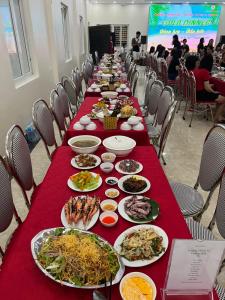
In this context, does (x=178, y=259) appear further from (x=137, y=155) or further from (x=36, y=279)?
(x=137, y=155)

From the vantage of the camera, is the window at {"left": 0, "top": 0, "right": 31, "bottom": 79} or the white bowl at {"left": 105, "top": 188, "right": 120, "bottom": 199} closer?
the white bowl at {"left": 105, "top": 188, "right": 120, "bottom": 199}

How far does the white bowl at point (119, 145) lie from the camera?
5.20ft

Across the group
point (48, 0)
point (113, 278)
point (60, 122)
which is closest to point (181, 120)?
point (60, 122)

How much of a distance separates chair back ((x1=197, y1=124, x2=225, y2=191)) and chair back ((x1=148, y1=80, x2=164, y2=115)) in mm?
1403

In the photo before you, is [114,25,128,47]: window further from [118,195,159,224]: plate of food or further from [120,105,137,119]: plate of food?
[118,195,159,224]: plate of food

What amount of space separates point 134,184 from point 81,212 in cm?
34

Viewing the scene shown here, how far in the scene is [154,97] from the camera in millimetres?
3029

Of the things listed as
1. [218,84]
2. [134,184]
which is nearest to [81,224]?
[134,184]

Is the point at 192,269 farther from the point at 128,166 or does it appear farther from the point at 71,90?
the point at 71,90

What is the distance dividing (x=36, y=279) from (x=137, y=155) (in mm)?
1019

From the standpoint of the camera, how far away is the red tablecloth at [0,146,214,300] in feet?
2.61

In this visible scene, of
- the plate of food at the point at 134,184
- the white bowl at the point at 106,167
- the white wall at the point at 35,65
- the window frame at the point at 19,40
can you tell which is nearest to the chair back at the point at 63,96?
the white wall at the point at 35,65

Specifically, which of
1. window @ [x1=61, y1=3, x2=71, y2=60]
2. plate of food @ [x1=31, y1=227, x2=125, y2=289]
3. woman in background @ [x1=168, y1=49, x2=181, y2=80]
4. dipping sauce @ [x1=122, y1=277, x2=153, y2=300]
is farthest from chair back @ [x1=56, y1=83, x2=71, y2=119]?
window @ [x1=61, y1=3, x2=71, y2=60]

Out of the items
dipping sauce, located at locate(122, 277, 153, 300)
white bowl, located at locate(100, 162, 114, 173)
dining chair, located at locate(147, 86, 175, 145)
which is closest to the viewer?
dipping sauce, located at locate(122, 277, 153, 300)
